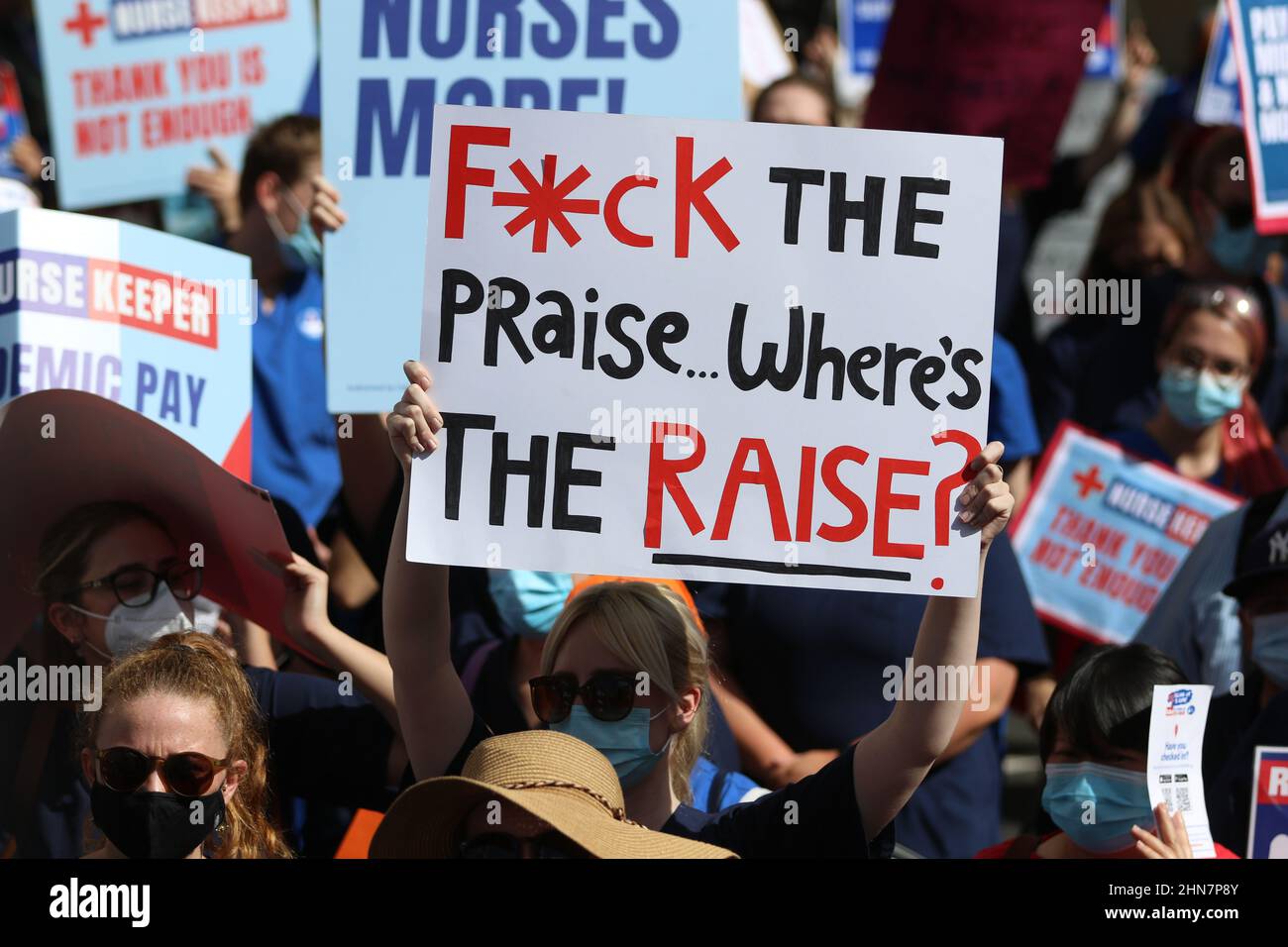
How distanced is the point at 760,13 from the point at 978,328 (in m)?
4.26

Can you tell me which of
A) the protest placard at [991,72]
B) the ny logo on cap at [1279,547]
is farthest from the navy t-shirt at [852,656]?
the protest placard at [991,72]

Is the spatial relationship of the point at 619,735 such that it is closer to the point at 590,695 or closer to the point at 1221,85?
the point at 590,695

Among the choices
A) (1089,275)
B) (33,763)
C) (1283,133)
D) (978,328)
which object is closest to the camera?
(978,328)

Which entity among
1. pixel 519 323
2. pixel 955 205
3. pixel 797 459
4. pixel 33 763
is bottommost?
pixel 33 763

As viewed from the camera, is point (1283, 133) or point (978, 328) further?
point (1283, 133)

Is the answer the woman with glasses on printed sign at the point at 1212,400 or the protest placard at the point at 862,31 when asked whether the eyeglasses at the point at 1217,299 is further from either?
the protest placard at the point at 862,31

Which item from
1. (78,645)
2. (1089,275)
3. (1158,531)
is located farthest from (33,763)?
(1089,275)

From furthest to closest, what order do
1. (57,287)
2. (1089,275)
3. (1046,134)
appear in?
(1089,275) < (1046,134) < (57,287)

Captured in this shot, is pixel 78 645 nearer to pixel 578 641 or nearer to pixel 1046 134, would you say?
pixel 578 641

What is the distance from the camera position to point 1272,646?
160 inches

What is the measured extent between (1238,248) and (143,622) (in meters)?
4.18

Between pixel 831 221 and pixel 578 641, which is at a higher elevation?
pixel 831 221

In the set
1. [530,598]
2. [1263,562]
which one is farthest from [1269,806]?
[530,598]

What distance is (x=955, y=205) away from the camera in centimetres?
324
